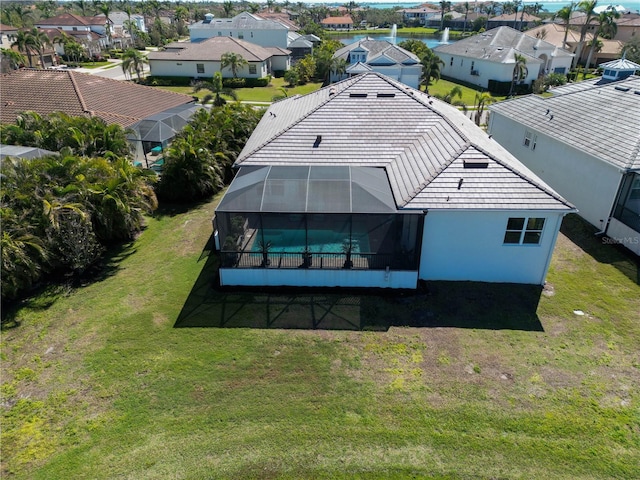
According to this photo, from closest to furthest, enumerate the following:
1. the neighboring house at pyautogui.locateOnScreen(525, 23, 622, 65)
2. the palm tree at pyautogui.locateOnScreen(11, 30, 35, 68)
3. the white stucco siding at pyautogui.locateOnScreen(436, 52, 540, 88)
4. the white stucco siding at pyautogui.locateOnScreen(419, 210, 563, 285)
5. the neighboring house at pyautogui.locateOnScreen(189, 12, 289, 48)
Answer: the white stucco siding at pyautogui.locateOnScreen(419, 210, 563, 285)
the white stucco siding at pyautogui.locateOnScreen(436, 52, 540, 88)
the palm tree at pyautogui.locateOnScreen(11, 30, 35, 68)
the neighboring house at pyautogui.locateOnScreen(525, 23, 622, 65)
the neighboring house at pyautogui.locateOnScreen(189, 12, 289, 48)

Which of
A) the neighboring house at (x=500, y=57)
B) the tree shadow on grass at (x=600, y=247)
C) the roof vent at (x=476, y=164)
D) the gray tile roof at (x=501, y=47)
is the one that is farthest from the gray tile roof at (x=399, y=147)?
the gray tile roof at (x=501, y=47)

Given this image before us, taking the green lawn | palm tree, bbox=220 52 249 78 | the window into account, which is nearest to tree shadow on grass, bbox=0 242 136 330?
the window

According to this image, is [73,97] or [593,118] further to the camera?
[73,97]

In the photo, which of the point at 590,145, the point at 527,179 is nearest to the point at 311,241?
the point at 527,179

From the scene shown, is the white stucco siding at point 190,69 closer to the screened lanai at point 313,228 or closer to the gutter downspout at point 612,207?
the screened lanai at point 313,228

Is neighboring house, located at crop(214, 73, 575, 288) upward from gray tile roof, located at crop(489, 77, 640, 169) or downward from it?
downward

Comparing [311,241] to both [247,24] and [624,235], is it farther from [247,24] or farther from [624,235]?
[247,24]

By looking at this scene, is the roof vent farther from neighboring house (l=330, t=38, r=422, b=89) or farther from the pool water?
neighboring house (l=330, t=38, r=422, b=89)
